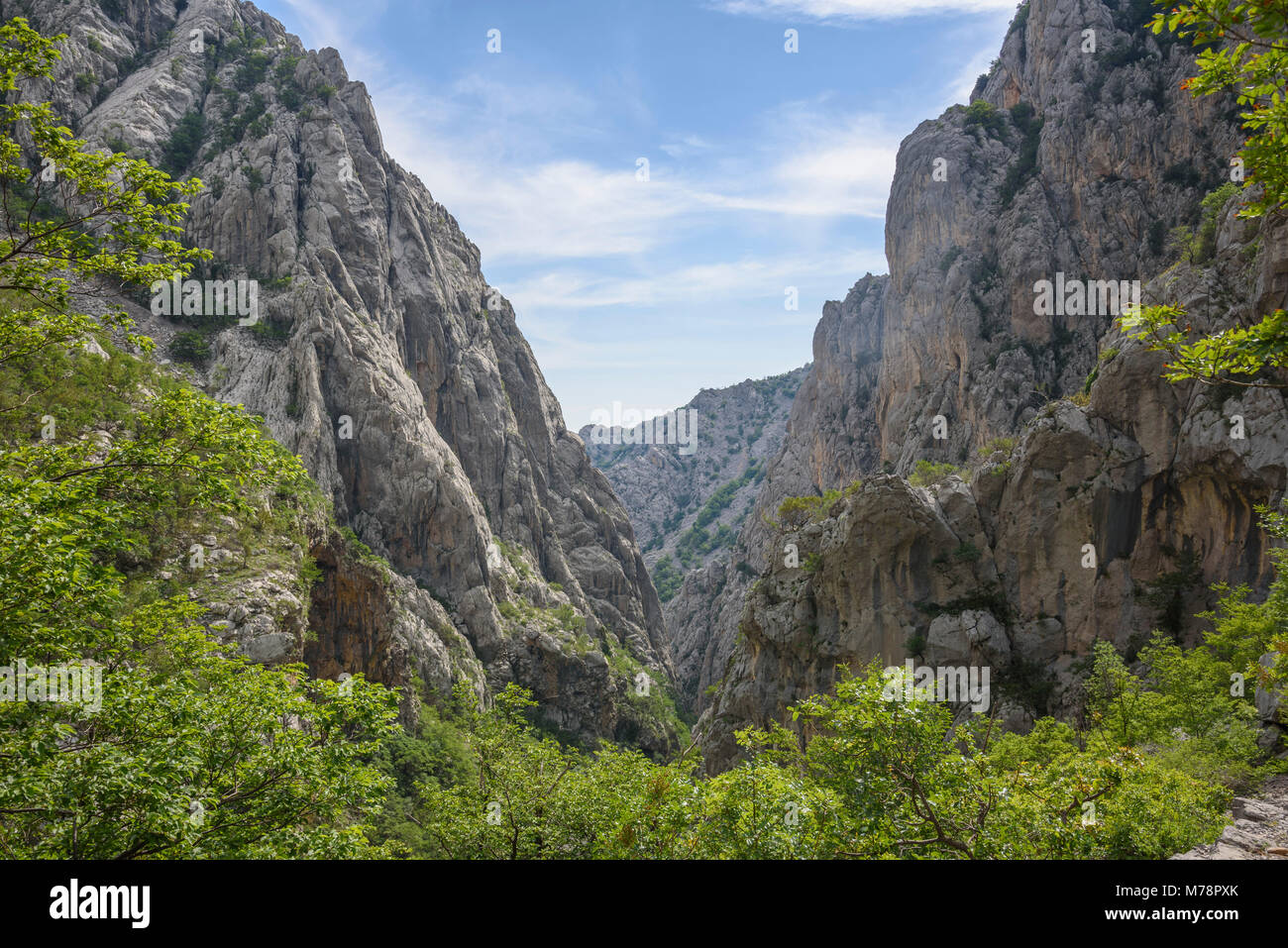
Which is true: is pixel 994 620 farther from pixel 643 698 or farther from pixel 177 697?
pixel 643 698

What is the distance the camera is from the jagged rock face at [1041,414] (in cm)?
3725

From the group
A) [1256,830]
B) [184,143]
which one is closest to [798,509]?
[1256,830]

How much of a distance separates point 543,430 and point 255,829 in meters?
105

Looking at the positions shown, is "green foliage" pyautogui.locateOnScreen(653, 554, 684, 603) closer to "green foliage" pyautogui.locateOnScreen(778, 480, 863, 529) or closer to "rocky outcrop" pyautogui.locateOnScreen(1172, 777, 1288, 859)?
"green foliage" pyautogui.locateOnScreen(778, 480, 863, 529)

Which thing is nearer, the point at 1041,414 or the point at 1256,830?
the point at 1256,830

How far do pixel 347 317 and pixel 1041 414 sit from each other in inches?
2487

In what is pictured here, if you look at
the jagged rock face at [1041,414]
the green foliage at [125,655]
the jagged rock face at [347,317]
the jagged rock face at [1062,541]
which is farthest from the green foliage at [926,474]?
the green foliage at [125,655]

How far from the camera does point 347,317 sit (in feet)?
234

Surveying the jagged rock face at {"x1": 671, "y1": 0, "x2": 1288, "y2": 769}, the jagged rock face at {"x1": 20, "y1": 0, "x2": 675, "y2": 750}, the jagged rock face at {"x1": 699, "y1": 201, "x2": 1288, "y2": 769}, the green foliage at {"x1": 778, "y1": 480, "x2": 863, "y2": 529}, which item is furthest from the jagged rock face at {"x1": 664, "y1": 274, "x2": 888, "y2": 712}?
the jagged rock face at {"x1": 699, "y1": 201, "x2": 1288, "y2": 769}

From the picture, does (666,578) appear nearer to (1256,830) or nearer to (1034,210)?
(1034,210)

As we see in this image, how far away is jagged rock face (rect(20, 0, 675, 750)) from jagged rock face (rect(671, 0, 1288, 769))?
3214 centimetres

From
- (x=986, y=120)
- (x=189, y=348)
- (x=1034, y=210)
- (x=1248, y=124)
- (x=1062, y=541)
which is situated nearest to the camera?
(x=1248, y=124)

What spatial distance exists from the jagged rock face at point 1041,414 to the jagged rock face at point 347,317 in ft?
105

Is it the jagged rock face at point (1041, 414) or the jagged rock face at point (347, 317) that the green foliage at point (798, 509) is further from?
the jagged rock face at point (347, 317)
